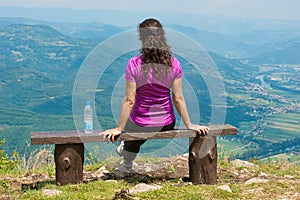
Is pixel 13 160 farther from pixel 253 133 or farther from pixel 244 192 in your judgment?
pixel 253 133

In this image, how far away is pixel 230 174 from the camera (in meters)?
7.47

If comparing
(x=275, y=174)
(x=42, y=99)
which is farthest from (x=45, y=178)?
(x=42, y=99)

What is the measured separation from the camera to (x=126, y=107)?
6.00 meters

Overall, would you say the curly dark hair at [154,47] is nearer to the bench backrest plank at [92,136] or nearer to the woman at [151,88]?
the woman at [151,88]

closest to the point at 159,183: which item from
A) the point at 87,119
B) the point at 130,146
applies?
the point at 130,146

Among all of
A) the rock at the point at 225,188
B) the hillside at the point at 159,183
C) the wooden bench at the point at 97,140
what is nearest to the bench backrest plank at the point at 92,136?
the wooden bench at the point at 97,140

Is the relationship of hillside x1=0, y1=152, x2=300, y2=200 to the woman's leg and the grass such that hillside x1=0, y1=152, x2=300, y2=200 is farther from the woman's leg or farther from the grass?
the woman's leg

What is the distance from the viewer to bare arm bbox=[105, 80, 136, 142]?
233 inches

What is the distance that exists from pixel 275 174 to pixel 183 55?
279 centimetres

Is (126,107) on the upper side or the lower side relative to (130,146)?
upper

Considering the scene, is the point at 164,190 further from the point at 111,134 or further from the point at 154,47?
the point at 154,47

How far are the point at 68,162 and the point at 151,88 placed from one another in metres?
1.61

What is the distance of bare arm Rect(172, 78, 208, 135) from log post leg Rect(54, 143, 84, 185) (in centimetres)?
151

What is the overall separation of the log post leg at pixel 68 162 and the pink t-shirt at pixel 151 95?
0.93 metres
